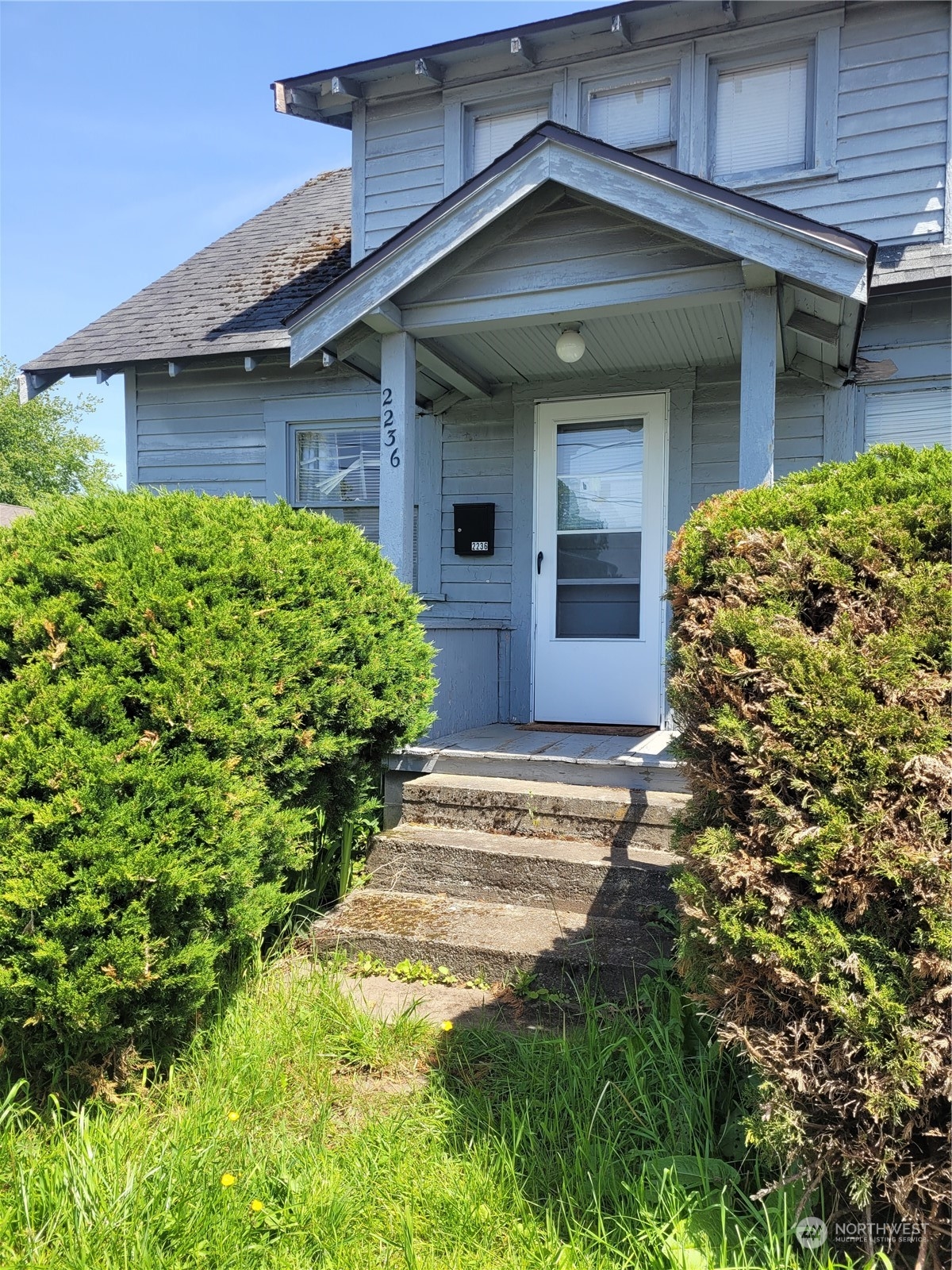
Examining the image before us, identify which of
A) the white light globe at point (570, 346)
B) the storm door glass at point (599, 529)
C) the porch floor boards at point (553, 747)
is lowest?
the porch floor boards at point (553, 747)

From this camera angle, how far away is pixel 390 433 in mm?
4574

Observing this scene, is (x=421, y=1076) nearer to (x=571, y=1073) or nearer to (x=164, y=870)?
(x=571, y=1073)

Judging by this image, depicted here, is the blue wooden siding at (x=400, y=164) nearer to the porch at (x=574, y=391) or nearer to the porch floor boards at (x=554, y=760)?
the porch at (x=574, y=391)

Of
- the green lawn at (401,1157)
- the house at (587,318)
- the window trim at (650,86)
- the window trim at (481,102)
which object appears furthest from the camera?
the window trim at (481,102)

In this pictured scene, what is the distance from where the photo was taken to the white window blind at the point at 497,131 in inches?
233

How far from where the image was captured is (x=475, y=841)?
11.3ft

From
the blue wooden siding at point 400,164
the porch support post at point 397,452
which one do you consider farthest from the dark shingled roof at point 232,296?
the porch support post at point 397,452

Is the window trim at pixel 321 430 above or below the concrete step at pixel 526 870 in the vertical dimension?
above

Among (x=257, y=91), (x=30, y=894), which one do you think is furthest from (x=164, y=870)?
(x=257, y=91)

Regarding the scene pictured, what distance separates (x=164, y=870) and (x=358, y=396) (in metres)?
5.14

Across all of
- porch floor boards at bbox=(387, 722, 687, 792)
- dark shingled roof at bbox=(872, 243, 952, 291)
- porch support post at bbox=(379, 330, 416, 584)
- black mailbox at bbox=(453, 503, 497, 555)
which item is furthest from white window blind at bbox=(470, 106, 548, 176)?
porch floor boards at bbox=(387, 722, 687, 792)

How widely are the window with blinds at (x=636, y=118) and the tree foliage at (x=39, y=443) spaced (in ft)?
76.3

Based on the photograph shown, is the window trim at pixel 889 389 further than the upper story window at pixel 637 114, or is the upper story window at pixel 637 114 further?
the upper story window at pixel 637 114

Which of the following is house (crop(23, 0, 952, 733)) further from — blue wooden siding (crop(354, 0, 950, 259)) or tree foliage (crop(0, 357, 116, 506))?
tree foliage (crop(0, 357, 116, 506))
